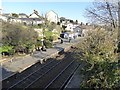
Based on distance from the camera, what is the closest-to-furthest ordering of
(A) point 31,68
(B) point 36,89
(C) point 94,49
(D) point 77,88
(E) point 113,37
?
(C) point 94,49
(E) point 113,37
(D) point 77,88
(B) point 36,89
(A) point 31,68

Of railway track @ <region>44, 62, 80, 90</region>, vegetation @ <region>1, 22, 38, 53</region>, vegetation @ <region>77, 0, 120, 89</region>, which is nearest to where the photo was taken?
vegetation @ <region>77, 0, 120, 89</region>

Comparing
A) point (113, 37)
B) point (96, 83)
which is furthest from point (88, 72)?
point (113, 37)

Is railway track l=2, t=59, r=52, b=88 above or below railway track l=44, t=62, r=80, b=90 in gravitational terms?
above

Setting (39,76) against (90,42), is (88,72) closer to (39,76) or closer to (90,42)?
(90,42)

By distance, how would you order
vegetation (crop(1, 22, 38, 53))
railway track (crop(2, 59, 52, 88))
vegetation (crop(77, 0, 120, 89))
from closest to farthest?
vegetation (crop(77, 0, 120, 89))
railway track (crop(2, 59, 52, 88))
vegetation (crop(1, 22, 38, 53))

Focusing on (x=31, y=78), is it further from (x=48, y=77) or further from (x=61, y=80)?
(x=61, y=80)

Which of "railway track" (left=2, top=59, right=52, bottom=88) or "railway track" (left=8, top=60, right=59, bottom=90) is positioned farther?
"railway track" (left=2, top=59, right=52, bottom=88)

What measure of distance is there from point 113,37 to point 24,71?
36.1ft

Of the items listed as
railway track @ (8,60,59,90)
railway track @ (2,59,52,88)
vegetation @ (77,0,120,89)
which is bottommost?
railway track @ (8,60,59,90)

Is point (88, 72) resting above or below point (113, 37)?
below

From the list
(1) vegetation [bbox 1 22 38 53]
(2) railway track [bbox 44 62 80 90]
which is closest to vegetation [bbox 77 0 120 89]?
(2) railway track [bbox 44 62 80 90]

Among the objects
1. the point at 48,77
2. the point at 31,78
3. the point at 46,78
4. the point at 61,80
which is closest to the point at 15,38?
the point at 48,77

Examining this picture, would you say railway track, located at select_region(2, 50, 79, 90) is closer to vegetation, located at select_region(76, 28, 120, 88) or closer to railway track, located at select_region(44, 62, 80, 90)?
railway track, located at select_region(44, 62, 80, 90)

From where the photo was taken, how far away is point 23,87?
60.6 feet
